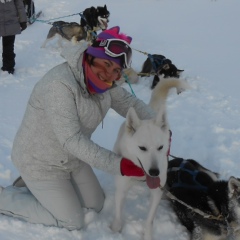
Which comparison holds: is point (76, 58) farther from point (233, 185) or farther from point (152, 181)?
point (233, 185)

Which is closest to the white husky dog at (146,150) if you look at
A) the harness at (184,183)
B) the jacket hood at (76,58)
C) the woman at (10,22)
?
the harness at (184,183)

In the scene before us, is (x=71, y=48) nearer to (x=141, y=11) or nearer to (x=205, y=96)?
(x=205, y=96)

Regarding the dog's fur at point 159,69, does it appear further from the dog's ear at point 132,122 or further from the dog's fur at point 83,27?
the dog's ear at point 132,122

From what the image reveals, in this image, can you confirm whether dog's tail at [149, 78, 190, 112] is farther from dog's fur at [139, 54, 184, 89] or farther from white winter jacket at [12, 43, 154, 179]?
dog's fur at [139, 54, 184, 89]

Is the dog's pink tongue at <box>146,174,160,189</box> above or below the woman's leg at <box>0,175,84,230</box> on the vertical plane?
above

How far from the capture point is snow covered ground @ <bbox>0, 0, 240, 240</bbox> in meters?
2.12

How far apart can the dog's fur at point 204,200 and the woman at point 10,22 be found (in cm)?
294

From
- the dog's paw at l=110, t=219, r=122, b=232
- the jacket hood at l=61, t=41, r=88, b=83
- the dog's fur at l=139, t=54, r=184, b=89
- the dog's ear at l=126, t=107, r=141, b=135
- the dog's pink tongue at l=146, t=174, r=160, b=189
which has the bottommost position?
the dog's fur at l=139, t=54, r=184, b=89

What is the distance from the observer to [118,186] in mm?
2012

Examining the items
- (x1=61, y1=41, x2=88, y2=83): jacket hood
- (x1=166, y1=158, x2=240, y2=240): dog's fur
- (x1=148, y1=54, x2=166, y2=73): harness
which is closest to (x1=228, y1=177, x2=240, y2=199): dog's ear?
(x1=166, y1=158, x2=240, y2=240): dog's fur

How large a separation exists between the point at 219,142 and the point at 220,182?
3.73 ft

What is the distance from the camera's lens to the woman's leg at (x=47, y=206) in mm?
2002

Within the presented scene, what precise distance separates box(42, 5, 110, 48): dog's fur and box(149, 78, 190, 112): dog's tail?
13.3ft

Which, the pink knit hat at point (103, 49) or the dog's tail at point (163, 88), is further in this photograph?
the dog's tail at point (163, 88)
